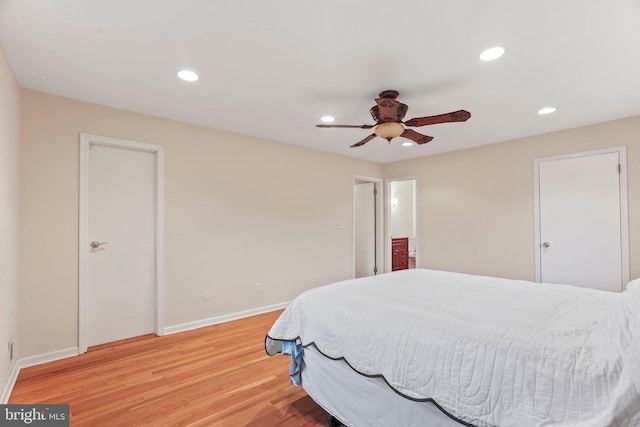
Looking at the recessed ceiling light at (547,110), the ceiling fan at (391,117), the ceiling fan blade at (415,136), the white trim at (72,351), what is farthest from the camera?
the recessed ceiling light at (547,110)

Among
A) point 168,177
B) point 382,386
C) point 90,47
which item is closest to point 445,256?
point 382,386

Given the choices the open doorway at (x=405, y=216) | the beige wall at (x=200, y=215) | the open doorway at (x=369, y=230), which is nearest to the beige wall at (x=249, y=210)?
the beige wall at (x=200, y=215)

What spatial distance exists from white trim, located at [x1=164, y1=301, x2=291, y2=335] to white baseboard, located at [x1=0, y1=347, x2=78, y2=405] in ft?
2.71

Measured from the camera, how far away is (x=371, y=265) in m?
5.88

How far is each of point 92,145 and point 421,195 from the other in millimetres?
4560

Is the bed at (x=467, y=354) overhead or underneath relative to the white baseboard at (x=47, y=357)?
overhead

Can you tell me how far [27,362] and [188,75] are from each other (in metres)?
2.74

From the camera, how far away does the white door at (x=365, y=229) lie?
233 inches

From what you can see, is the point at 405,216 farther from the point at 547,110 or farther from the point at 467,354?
the point at 467,354

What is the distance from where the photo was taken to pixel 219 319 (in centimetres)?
369

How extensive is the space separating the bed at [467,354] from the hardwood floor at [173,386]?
278 mm

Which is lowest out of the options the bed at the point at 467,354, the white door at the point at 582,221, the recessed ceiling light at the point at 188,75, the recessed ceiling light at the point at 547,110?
the bed at the point at 467,354

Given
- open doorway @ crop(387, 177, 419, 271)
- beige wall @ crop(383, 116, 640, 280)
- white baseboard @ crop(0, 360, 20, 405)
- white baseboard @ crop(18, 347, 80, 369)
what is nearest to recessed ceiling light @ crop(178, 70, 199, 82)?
white baseboard @ crop(0, 360, 20, 405)

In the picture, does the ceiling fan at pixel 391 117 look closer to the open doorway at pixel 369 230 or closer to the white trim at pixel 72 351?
the white trim at pixel 72 351
